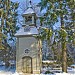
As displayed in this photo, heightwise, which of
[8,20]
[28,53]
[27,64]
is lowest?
[27,64]

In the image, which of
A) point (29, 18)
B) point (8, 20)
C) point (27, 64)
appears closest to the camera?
point (27, 64)

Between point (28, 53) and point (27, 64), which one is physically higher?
point (28, 53)

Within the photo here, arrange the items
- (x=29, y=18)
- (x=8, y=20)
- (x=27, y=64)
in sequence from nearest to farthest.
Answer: (x=27, y=64) → (x=29, y=18) → (x=8, y=20)

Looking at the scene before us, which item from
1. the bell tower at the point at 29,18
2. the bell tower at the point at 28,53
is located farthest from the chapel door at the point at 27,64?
the bell tower at the point at 29,18

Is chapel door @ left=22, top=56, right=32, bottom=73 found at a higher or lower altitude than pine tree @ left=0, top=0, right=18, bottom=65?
lower

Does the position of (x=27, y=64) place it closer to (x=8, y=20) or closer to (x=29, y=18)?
(x=29, y=18)

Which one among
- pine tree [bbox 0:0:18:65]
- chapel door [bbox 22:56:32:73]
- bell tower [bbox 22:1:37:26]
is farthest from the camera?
pine tree [bbox 0:0:18:65]

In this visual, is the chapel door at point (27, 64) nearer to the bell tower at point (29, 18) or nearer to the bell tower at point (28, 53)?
the bell tower at point (28, 53)

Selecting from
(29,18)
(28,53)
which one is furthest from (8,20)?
(28,53)

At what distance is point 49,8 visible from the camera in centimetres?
2233

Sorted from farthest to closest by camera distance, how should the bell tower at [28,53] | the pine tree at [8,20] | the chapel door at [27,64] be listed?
the pine tree at [8,20] < the chapel door at [27,64] < the bell tower at [28,53]

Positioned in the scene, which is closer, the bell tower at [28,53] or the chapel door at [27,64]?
the bell tower at [28,53]

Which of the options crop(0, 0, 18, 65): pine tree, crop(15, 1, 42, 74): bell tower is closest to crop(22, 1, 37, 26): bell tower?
crop(15, 1, 42, 74): bell tower

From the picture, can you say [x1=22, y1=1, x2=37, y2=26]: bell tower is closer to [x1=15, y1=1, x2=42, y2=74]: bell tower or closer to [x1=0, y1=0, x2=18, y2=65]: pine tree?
[x1=15, y1=1, x2=42, y2=74]: bell tower
